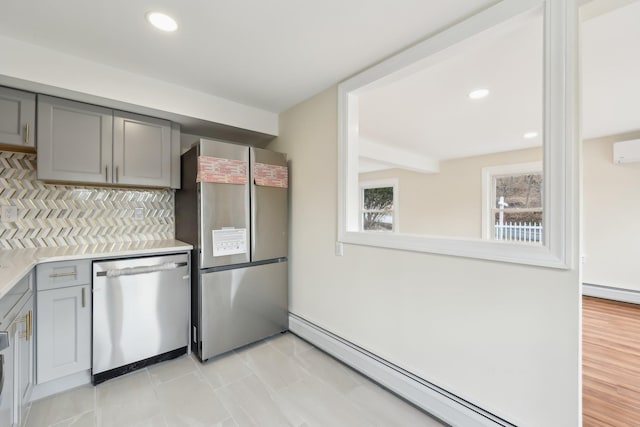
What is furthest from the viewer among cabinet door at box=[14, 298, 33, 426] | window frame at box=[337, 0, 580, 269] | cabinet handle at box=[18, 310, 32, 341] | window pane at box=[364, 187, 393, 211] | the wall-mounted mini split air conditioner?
window pane at box=[364, 187, 393, 211]

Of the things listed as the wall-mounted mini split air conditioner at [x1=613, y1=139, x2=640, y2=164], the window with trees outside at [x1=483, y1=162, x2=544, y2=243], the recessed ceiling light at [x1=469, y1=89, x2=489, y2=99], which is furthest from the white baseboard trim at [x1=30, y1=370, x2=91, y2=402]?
the wall-mounted mini split air conditioner at [x1=613, y1=139, x2=640, y2=164]

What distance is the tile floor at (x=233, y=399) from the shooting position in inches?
63.3

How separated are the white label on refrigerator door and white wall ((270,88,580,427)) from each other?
0.60m

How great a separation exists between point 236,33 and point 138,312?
211 centimetres

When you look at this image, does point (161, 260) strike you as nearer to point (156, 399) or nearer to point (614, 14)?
point (156, 399)

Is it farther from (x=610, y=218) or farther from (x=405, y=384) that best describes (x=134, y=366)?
(x=610, y=218)

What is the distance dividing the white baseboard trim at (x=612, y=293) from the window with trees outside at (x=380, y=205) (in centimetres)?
318

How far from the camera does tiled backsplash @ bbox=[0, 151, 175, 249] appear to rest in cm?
207

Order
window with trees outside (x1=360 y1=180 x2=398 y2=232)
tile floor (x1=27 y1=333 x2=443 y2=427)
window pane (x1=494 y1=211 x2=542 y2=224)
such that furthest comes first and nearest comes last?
window with trees outside (x1=360 y1=180 x2=398 y2=232) < window pane (x1=494 y1=211 x2=542 y2=224) < tile floor (x1=27 y1=333 x2=443 y2=427)

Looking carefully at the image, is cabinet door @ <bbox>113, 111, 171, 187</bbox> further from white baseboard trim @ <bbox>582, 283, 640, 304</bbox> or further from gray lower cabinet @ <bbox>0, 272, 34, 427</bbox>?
white baseboard trim @ <bbox>582, 283, 640, 304</bbox>

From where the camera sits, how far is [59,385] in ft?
6.08

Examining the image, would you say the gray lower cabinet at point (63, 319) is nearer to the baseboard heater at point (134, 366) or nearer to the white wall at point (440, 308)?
the baseboard heater at point (134, 366)

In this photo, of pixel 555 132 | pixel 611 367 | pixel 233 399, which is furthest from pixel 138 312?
pixel 611 367

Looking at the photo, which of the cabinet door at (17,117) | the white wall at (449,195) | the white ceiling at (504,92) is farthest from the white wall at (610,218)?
the cabinet door at (17,117)
